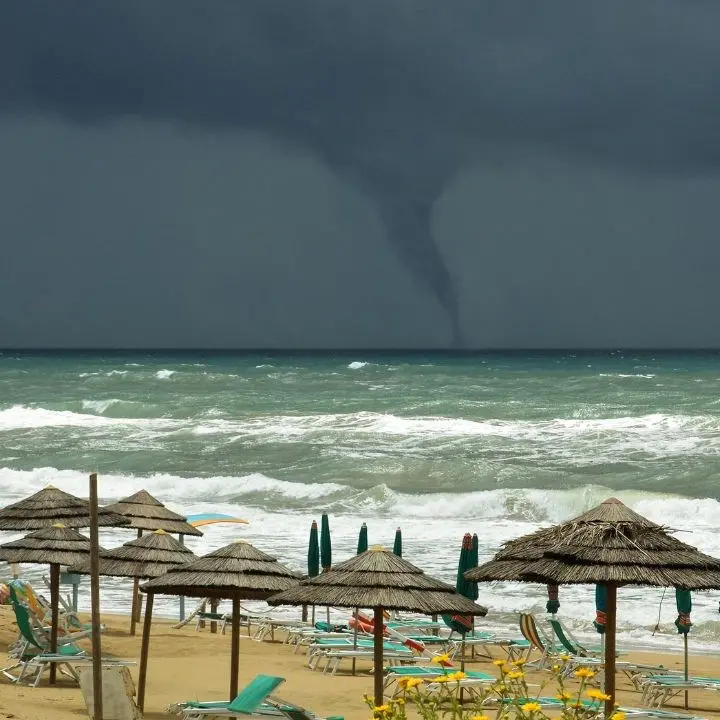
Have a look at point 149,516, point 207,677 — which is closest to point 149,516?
point 149,516

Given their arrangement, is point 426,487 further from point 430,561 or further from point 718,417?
point 718,417

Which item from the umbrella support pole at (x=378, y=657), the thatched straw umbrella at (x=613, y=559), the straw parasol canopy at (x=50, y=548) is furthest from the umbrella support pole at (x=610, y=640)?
the straw parasol canopy at (x=50, y=548)

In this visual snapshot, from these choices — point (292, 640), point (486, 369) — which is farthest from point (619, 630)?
point (486, 369)

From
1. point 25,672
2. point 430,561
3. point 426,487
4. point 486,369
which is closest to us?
point 25,672

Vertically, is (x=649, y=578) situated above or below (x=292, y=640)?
above

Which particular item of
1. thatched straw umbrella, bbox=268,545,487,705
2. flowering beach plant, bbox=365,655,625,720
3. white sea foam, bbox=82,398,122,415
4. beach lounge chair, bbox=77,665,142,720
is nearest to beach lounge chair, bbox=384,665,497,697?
flowering beach plant, bbox=365,655,625,720

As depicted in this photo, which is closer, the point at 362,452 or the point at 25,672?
the point at 25,672

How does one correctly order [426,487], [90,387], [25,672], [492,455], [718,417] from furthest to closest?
[90,387]
[718,417]
[492,455]
[426,487]
[25,672]

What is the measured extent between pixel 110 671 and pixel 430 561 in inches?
351

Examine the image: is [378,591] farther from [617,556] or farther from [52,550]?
[52,550]

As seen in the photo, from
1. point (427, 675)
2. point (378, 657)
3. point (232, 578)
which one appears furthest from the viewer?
point (427, 675)

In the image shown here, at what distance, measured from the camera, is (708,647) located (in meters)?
14.2

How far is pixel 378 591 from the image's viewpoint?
8.95m

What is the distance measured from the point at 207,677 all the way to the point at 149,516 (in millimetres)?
3523
